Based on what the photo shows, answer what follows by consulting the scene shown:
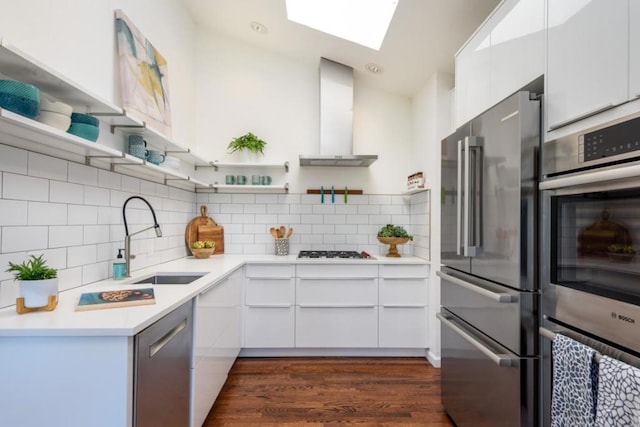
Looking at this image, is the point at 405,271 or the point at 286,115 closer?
the point at 405,271

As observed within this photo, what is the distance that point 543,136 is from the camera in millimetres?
1316

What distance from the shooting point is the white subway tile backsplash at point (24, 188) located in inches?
50.8

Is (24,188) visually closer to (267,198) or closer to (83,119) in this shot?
(83,119)

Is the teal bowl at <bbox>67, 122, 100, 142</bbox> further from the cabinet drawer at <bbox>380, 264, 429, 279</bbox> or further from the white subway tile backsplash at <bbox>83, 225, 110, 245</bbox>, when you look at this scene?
the cabinet drawer at <bbox>380, 264, 429, 279</bbox>

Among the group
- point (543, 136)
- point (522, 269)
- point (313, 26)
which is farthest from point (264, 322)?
point (313, 26)

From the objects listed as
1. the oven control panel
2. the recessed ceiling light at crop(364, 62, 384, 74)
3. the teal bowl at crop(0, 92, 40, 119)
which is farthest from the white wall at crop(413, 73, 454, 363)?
the teal bowl at crop(0, 92, 40, 119)

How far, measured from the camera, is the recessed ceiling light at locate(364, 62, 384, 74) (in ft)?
9.82

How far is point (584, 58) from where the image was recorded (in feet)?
3.66

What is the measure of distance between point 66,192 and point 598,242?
224 centimetres

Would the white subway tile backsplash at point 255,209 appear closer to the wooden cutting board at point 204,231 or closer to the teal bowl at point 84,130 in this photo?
the wooden cutting board at point 204,231

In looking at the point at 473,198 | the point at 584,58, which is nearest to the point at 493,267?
the point at 473,198

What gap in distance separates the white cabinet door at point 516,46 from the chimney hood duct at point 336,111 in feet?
5.07

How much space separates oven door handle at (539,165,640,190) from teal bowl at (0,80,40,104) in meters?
1.85

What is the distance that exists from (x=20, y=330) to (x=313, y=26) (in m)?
2.76
